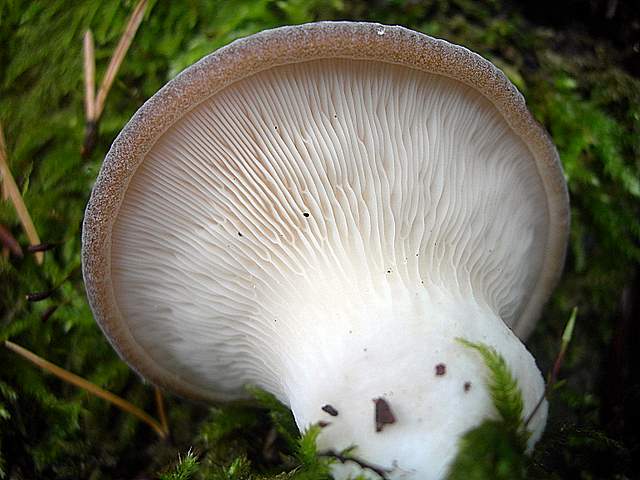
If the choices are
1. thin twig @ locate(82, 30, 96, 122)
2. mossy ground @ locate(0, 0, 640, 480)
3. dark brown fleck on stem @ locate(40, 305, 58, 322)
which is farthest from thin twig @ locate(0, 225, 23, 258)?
thin twig @ locate(82, 30, 96, 122)

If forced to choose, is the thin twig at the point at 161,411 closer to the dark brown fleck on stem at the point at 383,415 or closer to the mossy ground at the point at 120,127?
the mossy ground at the point at 120,127

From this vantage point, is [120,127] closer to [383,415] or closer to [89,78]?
[89,78]

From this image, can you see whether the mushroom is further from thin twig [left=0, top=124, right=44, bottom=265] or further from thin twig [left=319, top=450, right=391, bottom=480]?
thin twig [left=0, top=124, right=44, bottom=265]

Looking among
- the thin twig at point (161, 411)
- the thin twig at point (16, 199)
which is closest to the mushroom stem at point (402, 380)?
the thin twig at point (161, 411)

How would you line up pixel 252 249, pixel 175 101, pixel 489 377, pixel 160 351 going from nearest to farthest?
pixel 175 101 → pixel 489 377 → pixel 252 249 → pixel 160 351

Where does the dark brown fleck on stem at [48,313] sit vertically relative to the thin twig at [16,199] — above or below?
below

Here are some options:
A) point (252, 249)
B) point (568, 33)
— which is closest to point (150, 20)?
point (252, 249)

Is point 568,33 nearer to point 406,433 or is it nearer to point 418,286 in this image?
point 418,286

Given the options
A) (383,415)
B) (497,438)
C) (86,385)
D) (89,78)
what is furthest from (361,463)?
(89,78)
